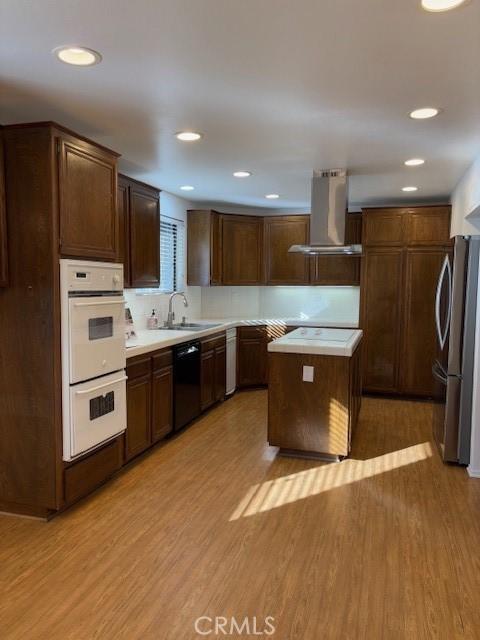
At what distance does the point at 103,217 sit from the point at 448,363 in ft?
9.15

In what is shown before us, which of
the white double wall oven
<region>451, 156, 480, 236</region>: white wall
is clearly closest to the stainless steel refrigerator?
<region>451, 156, 480, 236</region>: white wall

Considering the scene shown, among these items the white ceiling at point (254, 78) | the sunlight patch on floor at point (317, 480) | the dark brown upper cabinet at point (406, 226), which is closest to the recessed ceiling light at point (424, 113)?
the white ceiling at point (254, 78)

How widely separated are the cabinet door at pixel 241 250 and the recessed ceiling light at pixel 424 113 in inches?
135

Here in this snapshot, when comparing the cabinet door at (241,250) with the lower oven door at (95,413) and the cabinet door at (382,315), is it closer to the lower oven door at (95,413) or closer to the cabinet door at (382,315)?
the cabinet door at (382,315)

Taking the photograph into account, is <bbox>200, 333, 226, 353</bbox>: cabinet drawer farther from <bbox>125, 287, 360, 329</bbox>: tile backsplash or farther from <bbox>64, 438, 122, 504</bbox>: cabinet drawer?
<bbox>64, 438, 122, 504</bbox>: cabinet drawer

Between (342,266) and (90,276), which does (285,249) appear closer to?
(342,266)

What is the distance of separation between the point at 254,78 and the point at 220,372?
138 inches

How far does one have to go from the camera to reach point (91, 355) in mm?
2836

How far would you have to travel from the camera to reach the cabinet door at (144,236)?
400 centimetres

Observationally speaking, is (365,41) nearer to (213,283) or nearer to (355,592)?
(355,592)

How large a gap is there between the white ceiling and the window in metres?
1.54

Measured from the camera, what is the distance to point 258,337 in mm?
5902

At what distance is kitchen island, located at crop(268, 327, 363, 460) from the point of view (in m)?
3.65

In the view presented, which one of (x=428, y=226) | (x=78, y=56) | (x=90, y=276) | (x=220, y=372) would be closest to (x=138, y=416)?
(x=90, y=276)
